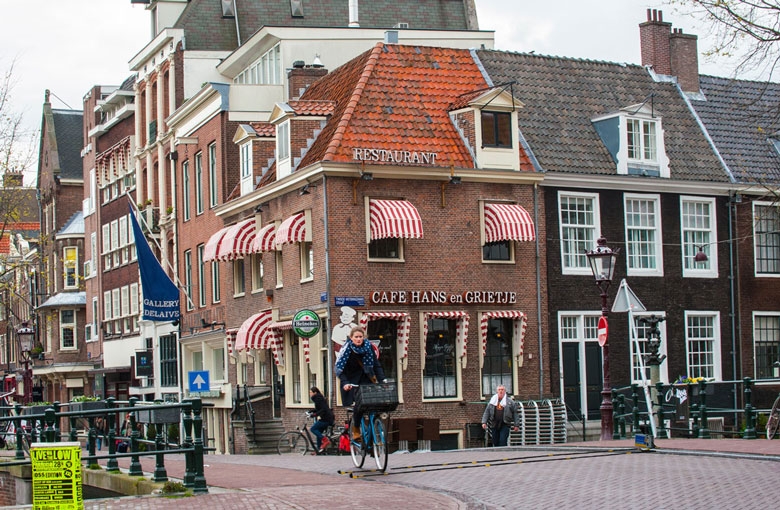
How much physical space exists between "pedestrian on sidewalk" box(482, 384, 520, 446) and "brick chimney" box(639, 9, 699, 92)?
14.8 meters

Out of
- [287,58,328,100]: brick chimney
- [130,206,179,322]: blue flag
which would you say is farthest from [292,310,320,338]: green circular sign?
[287,58,328,100]: brick chimney

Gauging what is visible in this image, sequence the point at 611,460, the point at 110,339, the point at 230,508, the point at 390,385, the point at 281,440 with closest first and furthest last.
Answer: the point at 230,508 < the point at 390,385 < the point at 611,460 < the point at 281,440 < the point at 110,339

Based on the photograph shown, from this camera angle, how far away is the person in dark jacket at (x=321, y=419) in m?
28.2

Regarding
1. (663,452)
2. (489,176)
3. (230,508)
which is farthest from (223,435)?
(230,508)

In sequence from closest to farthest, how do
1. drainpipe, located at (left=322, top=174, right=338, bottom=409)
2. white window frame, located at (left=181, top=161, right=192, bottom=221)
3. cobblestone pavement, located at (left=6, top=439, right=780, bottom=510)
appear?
1. cobblestone pavement, located at (left=6, top=439, right=780, bottom=510)
2. drainpipe, located at (left=322, top=174, right=338, bottom=409)
3. white window frame, located at (left=181, top=161, right=192, bottom=221)

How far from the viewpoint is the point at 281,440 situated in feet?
106

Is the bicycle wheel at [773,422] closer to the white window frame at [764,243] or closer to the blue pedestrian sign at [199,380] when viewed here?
the white window frame at [764,243]

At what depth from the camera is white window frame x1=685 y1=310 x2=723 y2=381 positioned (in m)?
→ 36.1

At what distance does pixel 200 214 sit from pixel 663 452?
87.6ft

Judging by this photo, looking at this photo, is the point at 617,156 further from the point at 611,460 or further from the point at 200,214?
the point at 611,460

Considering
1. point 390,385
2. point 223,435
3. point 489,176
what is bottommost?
point 223,435

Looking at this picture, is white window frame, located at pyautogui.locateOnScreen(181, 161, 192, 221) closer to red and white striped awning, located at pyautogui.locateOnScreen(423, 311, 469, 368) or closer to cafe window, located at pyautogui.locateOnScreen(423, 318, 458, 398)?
cafe window, located at pyautogui.locateOnScreen(423, 318, 458, 398)

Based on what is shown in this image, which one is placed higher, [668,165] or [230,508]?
[668,165]

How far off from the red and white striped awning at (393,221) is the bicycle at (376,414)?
13698 millimetres
